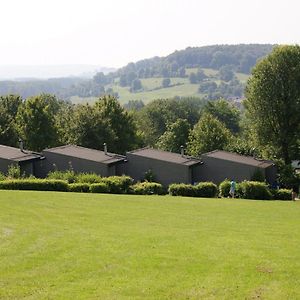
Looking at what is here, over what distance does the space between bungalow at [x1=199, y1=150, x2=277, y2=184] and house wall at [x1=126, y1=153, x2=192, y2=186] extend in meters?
2.84

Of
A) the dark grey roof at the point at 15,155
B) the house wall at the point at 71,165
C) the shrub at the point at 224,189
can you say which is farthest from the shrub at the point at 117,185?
A: the dark grey roof at the point at 15,155

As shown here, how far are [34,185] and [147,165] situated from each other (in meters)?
15.3

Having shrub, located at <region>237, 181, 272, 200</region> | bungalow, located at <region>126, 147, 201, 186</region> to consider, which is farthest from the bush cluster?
bungalow, located at <region>126, 147, 201, 186</region>

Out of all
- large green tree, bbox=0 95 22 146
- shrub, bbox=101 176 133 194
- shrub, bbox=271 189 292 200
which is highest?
large green tree, bbox=0 95 22 146

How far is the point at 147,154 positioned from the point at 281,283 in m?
38.2

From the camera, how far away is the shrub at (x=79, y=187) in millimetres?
40219

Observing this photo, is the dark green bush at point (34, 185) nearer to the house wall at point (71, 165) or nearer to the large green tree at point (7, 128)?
the house wall at point (71, 165)

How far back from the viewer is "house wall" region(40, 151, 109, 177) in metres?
49.2

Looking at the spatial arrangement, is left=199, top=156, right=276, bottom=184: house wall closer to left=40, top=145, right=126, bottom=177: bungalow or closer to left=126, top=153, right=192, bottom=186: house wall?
left=126, top=153, right=192, bottom=186: house wall

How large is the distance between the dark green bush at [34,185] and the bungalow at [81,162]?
9.38m

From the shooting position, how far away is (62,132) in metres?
70.1

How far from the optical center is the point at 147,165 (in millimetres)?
51906

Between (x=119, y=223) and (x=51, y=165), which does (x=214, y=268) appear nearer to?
(x=119, y=223)

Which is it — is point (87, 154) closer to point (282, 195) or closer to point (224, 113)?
point (282, 195)
